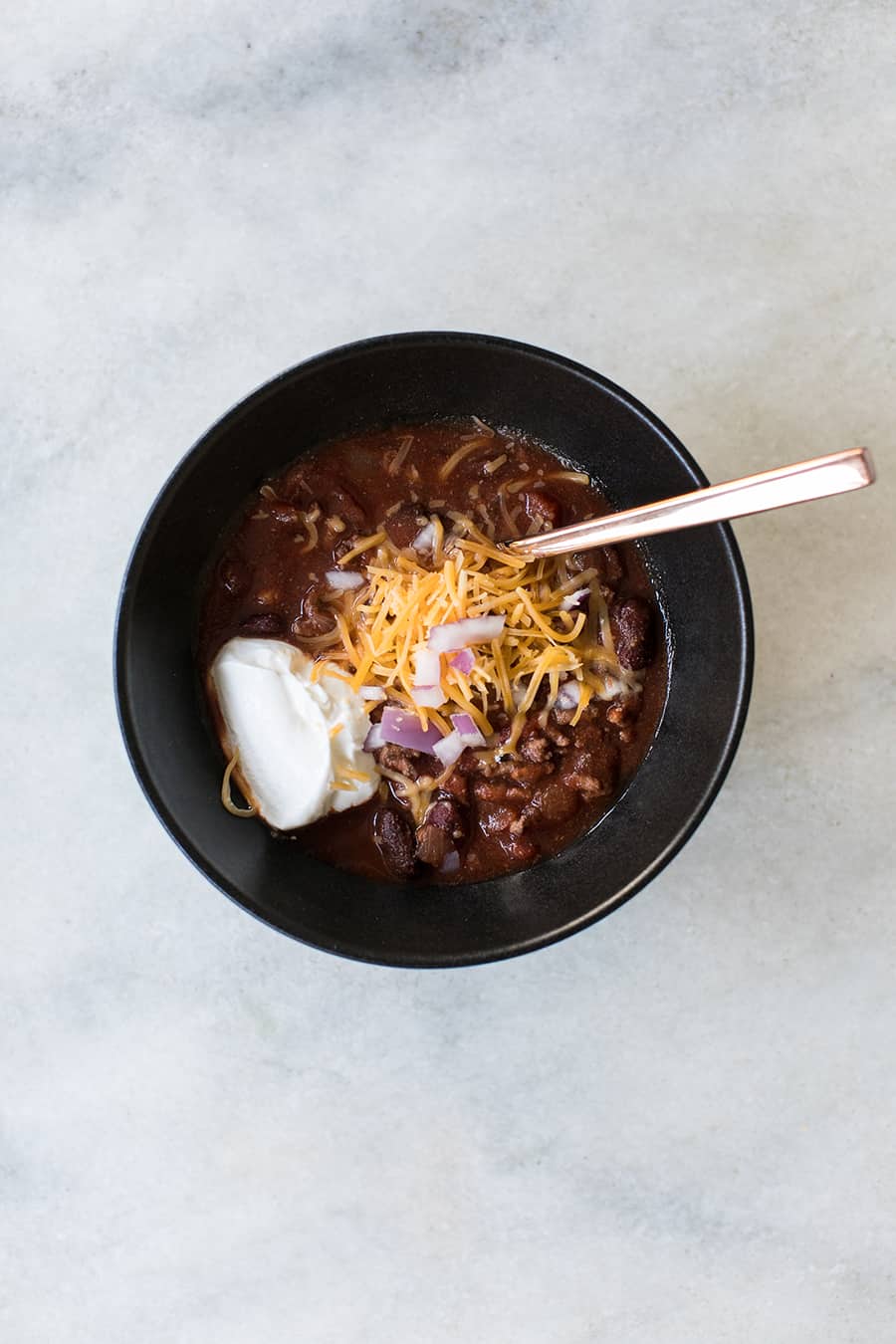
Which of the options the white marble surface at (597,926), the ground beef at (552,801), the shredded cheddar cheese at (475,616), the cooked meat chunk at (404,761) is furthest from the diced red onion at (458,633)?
the white marble surface at (597,926)

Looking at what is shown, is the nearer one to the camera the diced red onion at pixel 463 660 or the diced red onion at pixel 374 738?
the diced red onion at pixel 463 660

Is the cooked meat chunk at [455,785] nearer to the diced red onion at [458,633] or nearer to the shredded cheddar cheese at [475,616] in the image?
the shredded cheddar cheese at [475,616]

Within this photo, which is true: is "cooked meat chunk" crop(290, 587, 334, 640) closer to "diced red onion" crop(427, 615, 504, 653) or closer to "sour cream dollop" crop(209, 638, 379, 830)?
"sour cream dollop" crop(209, 638, 379, 830)

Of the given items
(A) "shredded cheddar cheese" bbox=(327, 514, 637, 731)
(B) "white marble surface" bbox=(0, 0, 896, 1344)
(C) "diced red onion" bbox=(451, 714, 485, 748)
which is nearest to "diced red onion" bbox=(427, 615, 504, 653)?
(A) "shredded cheddar cheese" bbox=(327, 514, 637, 731)

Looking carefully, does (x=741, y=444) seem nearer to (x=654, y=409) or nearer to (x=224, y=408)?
(x=654, y=409)

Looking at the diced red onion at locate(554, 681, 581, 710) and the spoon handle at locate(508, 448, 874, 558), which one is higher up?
the spoon handle at locate(508, 448, 874, 558)

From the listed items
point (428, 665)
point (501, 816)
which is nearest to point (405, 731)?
point (428, 665)

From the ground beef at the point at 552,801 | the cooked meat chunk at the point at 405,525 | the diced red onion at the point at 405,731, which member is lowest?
the ground beef at the point at 552,801

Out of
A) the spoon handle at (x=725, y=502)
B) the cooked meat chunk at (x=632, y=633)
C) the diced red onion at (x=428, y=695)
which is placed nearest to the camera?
the spoon handle at (x=725, y=502)
